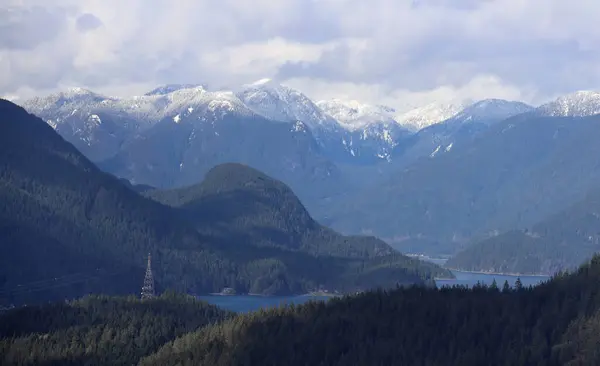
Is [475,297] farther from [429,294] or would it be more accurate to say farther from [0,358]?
[0,358]

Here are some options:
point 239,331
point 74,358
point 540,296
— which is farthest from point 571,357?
point 74,358

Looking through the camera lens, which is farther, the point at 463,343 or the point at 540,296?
the point at 540,296

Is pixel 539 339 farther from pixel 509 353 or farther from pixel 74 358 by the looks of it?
pixel 74 358

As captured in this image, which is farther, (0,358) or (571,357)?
(0,358)

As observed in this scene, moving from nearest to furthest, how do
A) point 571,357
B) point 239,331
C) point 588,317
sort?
A: 1. point 571,357
2. point 588,317
3. point 239,331

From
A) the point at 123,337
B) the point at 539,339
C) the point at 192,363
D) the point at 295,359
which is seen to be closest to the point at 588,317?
the point at 539,339

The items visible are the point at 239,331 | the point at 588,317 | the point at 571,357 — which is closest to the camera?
the point at 571,357
